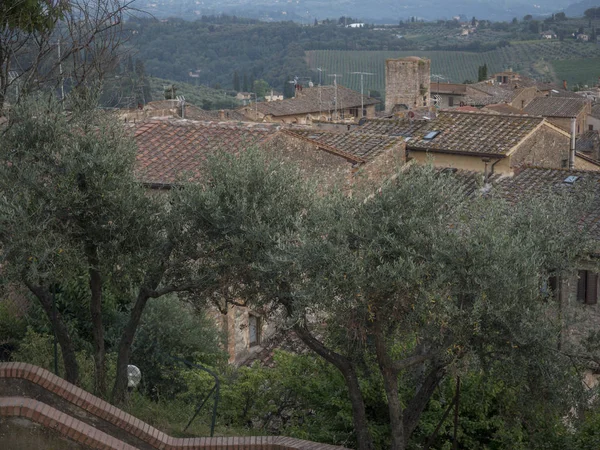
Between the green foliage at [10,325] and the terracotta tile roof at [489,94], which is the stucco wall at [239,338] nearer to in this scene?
the green foliage at [10,325]

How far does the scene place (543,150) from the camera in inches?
913

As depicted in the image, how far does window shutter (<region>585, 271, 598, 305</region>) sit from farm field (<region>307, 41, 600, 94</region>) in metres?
89.4

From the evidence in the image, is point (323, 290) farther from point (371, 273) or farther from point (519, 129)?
point (519, 129)

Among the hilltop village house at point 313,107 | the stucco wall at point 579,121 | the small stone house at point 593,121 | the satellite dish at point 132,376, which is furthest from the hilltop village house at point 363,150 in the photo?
the small stone house at point 593,121

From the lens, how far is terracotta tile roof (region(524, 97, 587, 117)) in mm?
47625

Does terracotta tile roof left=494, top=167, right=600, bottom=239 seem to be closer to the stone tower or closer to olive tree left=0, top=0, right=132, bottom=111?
olive tree left=0, top=0, right=132, bottom=111

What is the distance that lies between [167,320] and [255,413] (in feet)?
9.15

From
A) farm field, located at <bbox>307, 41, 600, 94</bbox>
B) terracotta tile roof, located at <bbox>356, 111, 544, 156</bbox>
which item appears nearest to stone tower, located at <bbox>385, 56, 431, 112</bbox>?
terracotta tile roof, located at <bbox>356, 111, 544, 156</bbox>

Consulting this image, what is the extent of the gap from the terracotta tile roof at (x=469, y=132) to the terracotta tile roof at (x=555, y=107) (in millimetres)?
24545

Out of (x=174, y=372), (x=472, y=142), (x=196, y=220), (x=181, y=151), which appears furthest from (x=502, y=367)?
(x=472, y=142)

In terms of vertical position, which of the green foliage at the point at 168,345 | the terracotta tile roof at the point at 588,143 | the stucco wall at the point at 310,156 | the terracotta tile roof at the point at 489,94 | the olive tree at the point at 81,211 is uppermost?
the olive tree at the point at 81,211

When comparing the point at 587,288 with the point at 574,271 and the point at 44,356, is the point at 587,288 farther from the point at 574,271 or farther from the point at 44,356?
the point at 44,356

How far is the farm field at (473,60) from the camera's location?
109 meters

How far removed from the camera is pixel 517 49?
128625 millimetres
